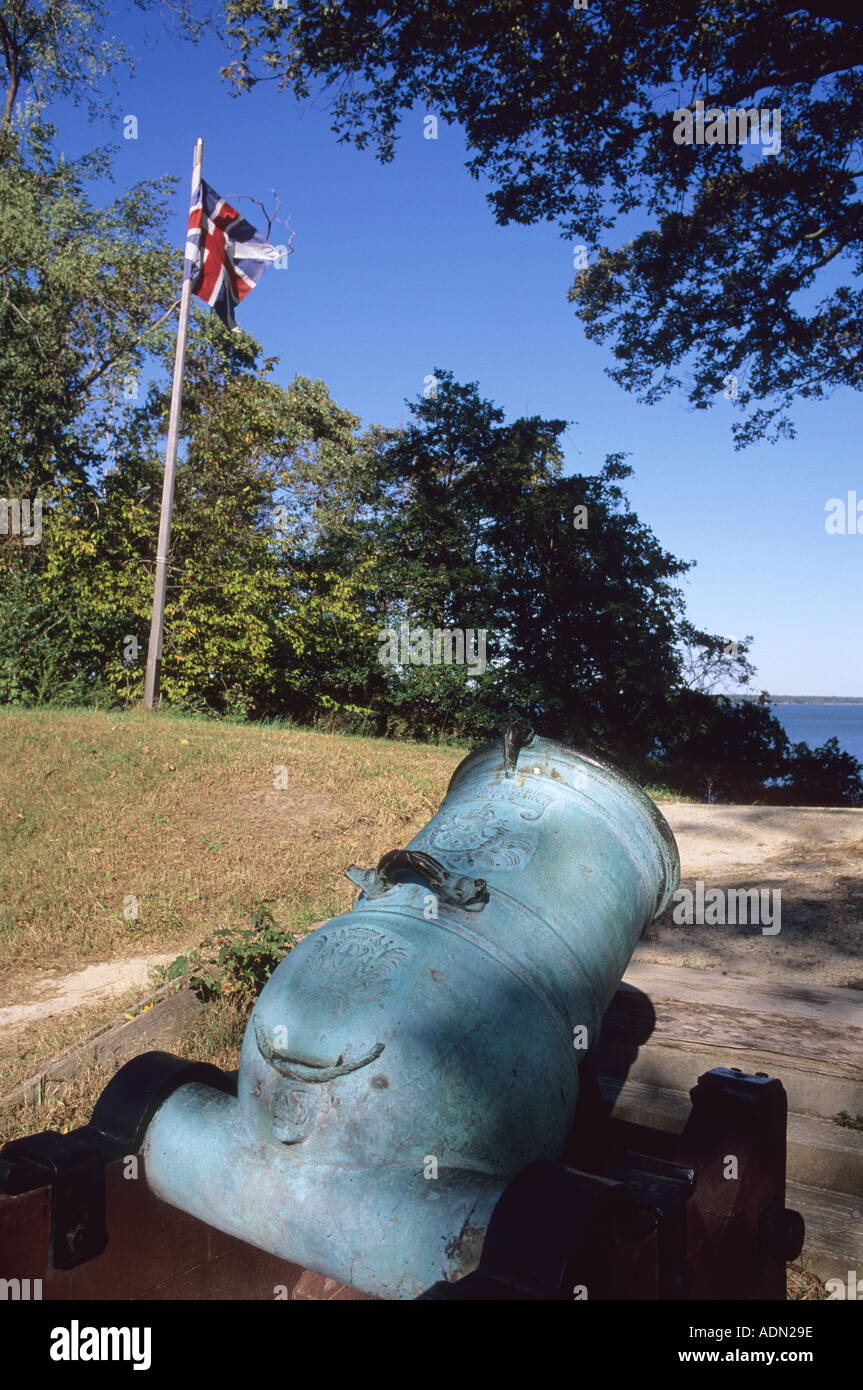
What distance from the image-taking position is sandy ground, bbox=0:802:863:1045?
4777 millimetres

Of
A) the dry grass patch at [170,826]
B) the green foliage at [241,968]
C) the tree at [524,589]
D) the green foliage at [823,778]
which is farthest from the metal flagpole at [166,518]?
the green foliage at [823,778]

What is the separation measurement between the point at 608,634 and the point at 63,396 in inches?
410

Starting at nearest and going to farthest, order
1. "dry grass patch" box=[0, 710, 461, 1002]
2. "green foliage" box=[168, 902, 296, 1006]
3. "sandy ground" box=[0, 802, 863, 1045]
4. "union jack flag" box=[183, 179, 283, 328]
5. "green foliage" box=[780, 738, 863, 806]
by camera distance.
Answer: "green foliage" box=[168, 902, 296, 1006], "sandy ground" box=[0, 802, 863, 1045], "dry grass patch" box=[0, 710, 461, 1002], "union jack flag" box=[183, 179, 283, 328], "green foliage" box=[780, 738, 863, 806]

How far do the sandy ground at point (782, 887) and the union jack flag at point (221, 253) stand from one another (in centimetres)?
823

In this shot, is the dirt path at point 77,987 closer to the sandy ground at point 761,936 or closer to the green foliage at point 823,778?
the sandy ground at point 761,936

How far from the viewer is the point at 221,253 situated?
37.9ft

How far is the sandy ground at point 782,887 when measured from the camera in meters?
4.79

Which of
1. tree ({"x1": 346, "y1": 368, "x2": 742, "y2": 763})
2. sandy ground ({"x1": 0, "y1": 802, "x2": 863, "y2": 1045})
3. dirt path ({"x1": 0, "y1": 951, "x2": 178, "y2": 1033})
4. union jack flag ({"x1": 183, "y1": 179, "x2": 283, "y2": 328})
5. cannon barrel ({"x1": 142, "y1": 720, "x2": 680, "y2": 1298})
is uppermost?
union jack flag ({"x1": 183, "y1": 179, "x2": 283, "y2": 328})

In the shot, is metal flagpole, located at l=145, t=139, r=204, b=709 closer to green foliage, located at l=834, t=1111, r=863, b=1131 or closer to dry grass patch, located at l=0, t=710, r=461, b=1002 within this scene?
dry grass patch, located at l=0, t=710, r=461, b=1002

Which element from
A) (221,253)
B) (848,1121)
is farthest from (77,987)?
(221,253)

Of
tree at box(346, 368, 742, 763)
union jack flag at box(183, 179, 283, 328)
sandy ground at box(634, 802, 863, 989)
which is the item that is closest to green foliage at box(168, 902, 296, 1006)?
sandy ground at box(634, 802, 863, 989)

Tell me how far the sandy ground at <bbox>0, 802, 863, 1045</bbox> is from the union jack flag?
8655 millimetres

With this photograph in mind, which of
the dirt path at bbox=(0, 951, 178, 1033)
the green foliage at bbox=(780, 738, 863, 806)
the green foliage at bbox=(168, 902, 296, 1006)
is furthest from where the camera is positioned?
the green foliage at bbox=(780, 738, 863, 806)
